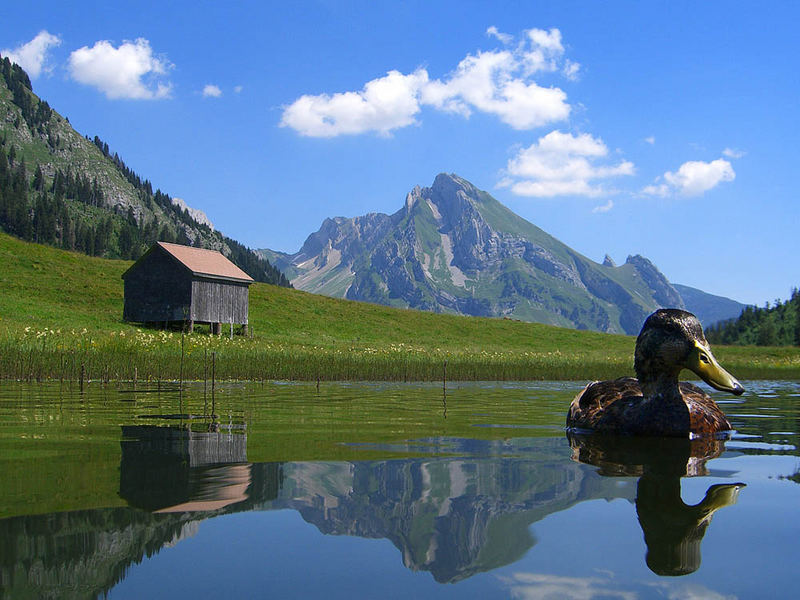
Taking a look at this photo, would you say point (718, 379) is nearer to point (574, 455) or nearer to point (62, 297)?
point (574, 455)

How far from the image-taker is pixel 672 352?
31.6ft

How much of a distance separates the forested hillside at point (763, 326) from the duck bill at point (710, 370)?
117114 mm

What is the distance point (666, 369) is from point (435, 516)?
559cm

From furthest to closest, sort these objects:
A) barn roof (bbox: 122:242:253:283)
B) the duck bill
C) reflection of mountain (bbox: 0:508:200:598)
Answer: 1. barn roof (bbox: 122:242:253:283)
2. the duck bill
3. reflection of mountain (bbox: 0:508:200:598)

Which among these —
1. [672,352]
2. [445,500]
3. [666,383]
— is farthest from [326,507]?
[666,383]

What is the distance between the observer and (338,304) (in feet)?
288

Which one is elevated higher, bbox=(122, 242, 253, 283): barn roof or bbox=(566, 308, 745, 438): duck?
bbox=(122, 242, 253, 283): barn roof

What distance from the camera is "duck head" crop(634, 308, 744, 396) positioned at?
9453 mm

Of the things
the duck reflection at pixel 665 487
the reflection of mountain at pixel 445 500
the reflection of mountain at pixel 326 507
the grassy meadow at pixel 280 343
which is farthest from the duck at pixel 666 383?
the grassy meadow at pixel 280 343

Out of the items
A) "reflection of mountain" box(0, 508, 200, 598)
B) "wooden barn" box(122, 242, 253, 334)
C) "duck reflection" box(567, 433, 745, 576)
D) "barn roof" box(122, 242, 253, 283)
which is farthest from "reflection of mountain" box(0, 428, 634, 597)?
"barn roof" box(122, 242, 253, 283)

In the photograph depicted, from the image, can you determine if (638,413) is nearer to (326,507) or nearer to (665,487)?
(665,487)

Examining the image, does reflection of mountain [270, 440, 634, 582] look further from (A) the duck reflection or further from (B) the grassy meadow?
(B) the grassy meadow

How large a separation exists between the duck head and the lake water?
34.9 inches

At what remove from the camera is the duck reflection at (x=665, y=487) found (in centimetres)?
437
